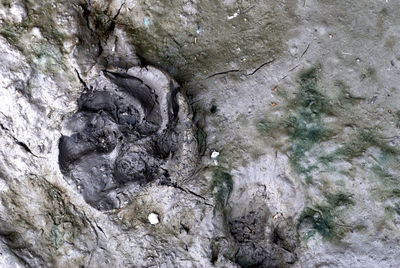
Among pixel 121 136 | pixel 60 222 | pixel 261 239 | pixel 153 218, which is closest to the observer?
pixel 121 136

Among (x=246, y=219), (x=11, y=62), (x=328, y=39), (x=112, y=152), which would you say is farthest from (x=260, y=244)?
(x=11, y=62)

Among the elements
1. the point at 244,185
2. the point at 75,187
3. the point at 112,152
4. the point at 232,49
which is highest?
the point at 232,49

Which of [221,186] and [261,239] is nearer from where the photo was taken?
[221,186]

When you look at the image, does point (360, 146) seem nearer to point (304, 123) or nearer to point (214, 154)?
point (304, 123)

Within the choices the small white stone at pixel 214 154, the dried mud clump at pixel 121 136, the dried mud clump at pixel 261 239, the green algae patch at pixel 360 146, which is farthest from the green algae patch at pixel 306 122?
the dried mud clump at pixel 121 136

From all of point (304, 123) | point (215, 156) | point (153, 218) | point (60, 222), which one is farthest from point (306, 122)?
point (60, 222)

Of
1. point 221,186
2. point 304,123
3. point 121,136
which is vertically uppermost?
point 121,136

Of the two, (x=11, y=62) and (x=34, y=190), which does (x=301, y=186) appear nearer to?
(x=34, y=190)
